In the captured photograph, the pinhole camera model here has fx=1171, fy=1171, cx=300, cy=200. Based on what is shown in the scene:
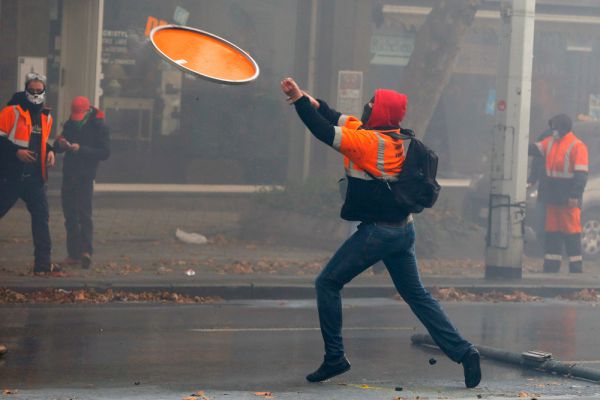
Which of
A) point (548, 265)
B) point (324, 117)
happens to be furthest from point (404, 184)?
point (548, 265)

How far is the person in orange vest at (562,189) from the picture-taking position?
1436cm

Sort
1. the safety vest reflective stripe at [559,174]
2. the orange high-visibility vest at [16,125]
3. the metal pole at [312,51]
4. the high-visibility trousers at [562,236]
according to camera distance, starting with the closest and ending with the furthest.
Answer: the orange high-visibility vest at [16,125]
the safety vest reflective stripe at [559,174]
the high-visibility trousers at [562,236]
the metal pole at [312,51]

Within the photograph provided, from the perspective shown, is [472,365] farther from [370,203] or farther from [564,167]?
[564,167]

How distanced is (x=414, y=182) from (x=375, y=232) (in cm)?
38

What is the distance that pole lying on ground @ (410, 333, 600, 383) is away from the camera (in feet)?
24.8

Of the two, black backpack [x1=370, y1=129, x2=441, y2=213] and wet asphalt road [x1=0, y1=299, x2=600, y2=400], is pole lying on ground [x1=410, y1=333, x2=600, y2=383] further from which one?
black backpack [x1=370, y1=129, x2=441, y2=213]

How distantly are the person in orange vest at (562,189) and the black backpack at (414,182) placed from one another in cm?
762

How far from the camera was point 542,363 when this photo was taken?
7.85 m

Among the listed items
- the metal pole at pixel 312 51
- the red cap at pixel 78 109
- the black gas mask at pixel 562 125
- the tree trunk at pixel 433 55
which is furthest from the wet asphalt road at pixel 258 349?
the metal pole at pixel 312 51

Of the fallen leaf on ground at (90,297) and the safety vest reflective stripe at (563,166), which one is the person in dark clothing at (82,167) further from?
the safety vest reflective stripe at (563,166)

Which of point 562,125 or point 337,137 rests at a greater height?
point 562,125

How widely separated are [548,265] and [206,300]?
5.07 metres

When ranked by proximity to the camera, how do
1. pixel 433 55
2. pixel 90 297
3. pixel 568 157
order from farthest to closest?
pixel 433 55 → pixel 568 157 → pixel 90 297

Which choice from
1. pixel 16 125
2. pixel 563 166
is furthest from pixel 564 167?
pixel 16 125
